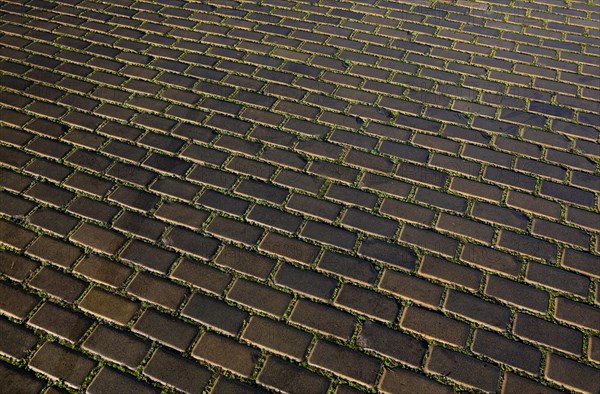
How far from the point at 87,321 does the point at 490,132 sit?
2.26m

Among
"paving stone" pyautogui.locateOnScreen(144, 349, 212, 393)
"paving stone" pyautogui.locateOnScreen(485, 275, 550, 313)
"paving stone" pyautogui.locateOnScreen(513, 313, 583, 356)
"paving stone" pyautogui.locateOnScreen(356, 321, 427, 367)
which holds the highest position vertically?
"paving stone" pyautogui.locateOnScreen(485, 275, 550, 313)

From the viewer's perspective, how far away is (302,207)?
246cm

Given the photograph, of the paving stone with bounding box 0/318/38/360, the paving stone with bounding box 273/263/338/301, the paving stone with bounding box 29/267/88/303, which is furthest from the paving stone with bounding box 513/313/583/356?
the paving stone with bounding box 0/318/38/360

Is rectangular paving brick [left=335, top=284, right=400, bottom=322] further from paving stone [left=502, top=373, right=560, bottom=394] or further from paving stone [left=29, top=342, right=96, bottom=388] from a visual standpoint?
paving stone [left=29, top=342, right=96, bottom=388]

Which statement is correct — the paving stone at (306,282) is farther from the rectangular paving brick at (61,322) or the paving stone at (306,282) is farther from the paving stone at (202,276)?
the rectangular paving brick at (61,322)

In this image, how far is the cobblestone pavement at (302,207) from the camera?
1.94 meters

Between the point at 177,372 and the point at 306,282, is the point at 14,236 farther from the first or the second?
the point at 306,282

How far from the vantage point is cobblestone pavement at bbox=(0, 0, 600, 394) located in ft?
6.38

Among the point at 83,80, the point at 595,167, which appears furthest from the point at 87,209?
→ the point at 595,167

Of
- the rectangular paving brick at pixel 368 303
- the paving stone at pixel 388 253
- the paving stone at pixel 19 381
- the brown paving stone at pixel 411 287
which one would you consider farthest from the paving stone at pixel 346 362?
the paving stone at pixel 19 381

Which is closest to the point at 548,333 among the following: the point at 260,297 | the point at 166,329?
the point at 260,297

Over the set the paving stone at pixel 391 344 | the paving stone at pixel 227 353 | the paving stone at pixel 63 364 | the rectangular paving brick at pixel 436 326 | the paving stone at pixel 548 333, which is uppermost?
the paving stone at pixel 548 333

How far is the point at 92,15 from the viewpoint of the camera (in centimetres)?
402

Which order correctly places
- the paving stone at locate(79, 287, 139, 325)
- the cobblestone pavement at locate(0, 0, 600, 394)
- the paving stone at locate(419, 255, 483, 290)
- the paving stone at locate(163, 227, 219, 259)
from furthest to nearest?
1. the paving stone at locate(163, 227, 219, 259)
2. the paving stone at locate(419, 255, 483, 290)
3. the paving stone at locate(79, 287, 139, 325)
4. the cobblestone pavement at locate(0, 0, 600, 394)
